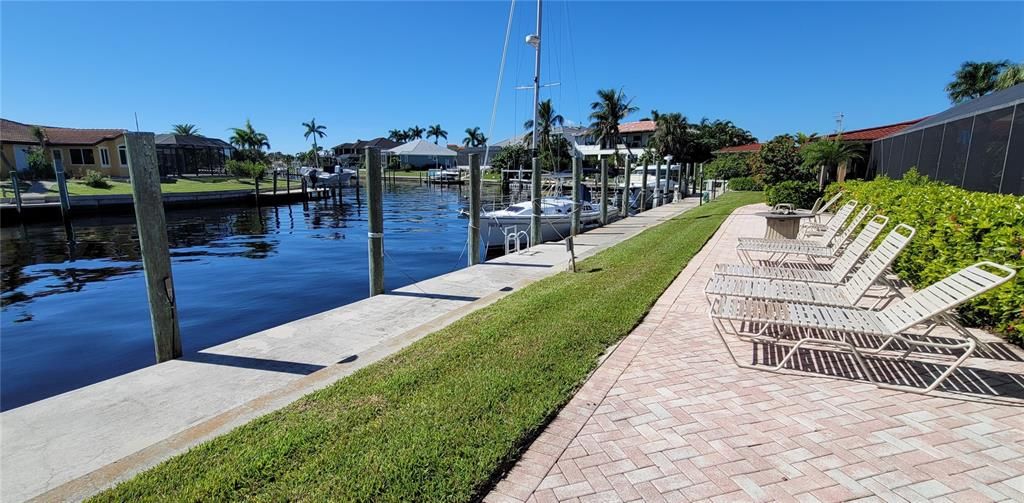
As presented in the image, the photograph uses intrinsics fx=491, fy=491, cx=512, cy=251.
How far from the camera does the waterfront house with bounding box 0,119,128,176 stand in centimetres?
3791

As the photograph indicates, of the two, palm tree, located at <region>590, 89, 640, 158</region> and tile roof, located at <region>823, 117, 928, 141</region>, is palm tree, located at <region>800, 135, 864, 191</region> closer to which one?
tile roof, located at <region>823, 117, 928, 141</region>

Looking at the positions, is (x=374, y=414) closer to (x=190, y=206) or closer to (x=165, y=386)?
(x=165, y=386)

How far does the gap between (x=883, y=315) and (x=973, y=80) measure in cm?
5484

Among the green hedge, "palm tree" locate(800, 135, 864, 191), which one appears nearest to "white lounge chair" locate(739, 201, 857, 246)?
the green hedge

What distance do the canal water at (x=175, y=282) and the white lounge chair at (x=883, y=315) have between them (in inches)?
317

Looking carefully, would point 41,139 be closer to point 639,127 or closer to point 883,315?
point 883,315

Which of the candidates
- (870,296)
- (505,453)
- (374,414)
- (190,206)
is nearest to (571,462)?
(505,453)

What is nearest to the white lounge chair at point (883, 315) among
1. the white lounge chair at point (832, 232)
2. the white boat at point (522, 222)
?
the white lounge chair at point (832, 232)

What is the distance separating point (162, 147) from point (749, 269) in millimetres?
59502

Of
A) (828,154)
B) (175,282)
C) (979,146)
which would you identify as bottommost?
(175,282)

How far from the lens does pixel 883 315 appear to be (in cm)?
436

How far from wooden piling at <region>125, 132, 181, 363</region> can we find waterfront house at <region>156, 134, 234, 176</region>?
168 feet

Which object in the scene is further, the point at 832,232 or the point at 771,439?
the point at 832,232

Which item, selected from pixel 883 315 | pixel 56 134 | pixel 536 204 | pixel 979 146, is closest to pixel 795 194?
pixel 979 146
